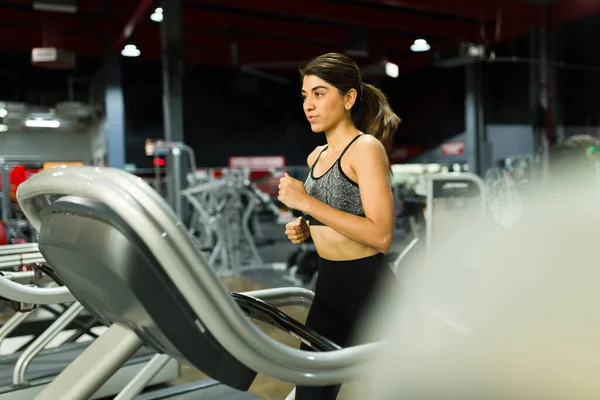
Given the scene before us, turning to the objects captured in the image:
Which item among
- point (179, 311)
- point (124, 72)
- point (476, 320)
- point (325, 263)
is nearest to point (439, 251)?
point (476, 320)

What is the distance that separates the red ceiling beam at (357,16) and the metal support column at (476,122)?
1672 mm

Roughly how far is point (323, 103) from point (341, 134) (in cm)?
9

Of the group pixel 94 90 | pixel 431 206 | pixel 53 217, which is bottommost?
pixel 431 206

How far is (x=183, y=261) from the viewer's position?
69 cm

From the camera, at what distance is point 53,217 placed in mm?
808

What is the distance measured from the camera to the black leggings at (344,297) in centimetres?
119

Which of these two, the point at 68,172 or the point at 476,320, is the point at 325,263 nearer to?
the point at 476,320

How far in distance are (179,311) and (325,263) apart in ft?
1.93

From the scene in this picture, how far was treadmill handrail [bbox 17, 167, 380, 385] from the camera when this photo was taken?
2.21ft

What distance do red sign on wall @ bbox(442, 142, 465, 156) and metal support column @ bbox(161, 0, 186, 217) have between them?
274 inches

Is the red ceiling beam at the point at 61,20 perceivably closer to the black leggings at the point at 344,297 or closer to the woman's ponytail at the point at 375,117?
the woman's ponytail at the point at 375,117

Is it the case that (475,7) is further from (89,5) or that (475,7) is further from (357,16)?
(89,5)

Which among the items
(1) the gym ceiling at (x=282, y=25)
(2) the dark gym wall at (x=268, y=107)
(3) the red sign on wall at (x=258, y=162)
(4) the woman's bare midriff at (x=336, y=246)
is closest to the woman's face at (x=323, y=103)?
(4) the woman's bare midriff at (x=336, y=246)

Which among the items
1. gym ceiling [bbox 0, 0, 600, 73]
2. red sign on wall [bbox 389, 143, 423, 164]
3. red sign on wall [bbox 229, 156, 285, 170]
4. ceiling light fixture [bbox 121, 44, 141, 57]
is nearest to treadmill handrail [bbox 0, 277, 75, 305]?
gym ceiling [bbox 0, 0, 600, 73]
